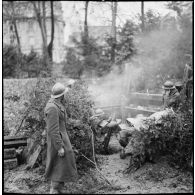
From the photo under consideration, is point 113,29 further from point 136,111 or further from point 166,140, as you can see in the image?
point 166,140

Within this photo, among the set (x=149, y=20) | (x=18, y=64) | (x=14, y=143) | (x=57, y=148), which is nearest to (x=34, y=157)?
(x=14, y=143)

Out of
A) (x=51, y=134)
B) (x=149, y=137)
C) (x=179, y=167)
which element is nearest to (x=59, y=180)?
(x=51, y=134)

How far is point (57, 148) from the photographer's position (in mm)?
4414

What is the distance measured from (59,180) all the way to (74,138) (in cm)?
154

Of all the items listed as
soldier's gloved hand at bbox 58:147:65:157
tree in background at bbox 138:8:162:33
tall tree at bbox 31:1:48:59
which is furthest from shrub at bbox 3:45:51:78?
soldier's gloved hand at bbox 58:147:65:157

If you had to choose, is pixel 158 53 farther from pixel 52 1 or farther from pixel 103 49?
pixel 52 1

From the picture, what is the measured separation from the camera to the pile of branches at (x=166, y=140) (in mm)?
5645

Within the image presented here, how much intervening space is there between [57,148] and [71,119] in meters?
1.62

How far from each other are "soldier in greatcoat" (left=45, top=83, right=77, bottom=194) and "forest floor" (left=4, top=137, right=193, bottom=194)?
668 millimetres

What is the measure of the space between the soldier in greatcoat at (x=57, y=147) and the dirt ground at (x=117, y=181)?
26.2 inches

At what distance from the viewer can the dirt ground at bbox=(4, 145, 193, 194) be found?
5.15m

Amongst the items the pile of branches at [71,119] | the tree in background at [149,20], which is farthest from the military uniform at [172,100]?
the tree in background at [149,20]

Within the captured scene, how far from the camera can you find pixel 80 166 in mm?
5969

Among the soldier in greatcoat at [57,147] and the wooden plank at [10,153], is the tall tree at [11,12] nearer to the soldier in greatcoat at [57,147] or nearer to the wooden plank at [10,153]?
the wooden plank at [10,153]
